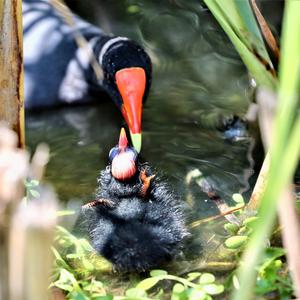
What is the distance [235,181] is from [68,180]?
2.00 feet

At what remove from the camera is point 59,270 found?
6.13 feet

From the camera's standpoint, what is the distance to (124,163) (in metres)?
2.11

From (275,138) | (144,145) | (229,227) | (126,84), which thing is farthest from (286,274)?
(126,84)

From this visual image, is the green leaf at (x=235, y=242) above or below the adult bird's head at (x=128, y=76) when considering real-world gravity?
above

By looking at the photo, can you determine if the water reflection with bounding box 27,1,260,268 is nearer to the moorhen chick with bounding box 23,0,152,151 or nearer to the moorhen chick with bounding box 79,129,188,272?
the moorhen chick with bounding box 23,0,152,151

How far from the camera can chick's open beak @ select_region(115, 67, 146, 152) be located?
127 inches

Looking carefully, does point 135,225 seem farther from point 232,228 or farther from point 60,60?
point 60,60

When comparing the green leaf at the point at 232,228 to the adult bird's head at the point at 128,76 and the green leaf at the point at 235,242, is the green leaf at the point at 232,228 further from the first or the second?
the adult bird's head at the point at 128,76

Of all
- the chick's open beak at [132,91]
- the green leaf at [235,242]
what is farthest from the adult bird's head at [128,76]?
the green leaf at [235,242]

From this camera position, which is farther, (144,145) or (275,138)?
(144,145)

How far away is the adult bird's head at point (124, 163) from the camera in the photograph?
2094 millimetres

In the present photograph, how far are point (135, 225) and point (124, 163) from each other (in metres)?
0.18

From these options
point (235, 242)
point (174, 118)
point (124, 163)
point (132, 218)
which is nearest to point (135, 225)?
point (132, 218)

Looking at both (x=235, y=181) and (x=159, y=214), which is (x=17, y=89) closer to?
(x=159, y=214)
